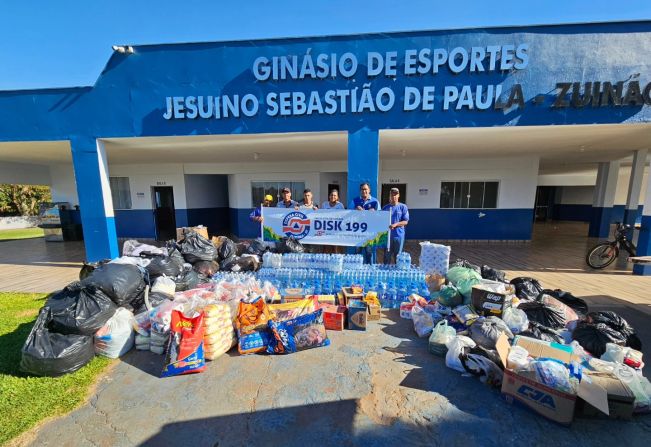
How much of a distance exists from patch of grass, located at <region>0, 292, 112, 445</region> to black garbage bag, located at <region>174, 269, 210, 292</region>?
1.25 m

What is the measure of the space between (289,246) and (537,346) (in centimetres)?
355

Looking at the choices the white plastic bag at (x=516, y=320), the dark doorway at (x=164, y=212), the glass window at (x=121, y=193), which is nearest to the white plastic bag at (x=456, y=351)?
the white plastic bag at (x=516, y=320)

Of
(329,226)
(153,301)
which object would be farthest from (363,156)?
(153,301)

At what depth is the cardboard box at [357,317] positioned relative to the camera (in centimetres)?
325

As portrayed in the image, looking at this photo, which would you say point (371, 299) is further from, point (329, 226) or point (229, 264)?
point (229, 264)

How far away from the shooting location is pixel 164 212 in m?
10.5

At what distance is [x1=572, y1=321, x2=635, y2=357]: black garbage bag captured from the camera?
98.1 inches

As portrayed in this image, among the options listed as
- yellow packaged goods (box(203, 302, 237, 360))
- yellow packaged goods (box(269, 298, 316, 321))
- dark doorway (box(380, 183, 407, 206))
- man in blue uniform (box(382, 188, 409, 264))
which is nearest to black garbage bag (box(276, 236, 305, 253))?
yellow packaged goods (box(269, 298, 316, 321))

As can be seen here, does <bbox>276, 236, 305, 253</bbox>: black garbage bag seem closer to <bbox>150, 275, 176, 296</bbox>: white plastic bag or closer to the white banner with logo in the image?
the white banner with logo

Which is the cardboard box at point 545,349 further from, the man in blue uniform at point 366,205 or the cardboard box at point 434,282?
the man in blue uniform at point 366,205

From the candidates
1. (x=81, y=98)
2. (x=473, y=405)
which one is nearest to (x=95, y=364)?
(x=473, y=405)

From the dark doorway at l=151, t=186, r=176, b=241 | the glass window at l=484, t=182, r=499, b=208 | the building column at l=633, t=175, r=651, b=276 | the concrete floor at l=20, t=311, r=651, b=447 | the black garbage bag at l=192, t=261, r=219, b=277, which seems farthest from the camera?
the dark doorway at l=151, t=186, r=176, b=241

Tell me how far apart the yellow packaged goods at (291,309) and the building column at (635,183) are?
1003cm

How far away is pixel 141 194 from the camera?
32.2ft
